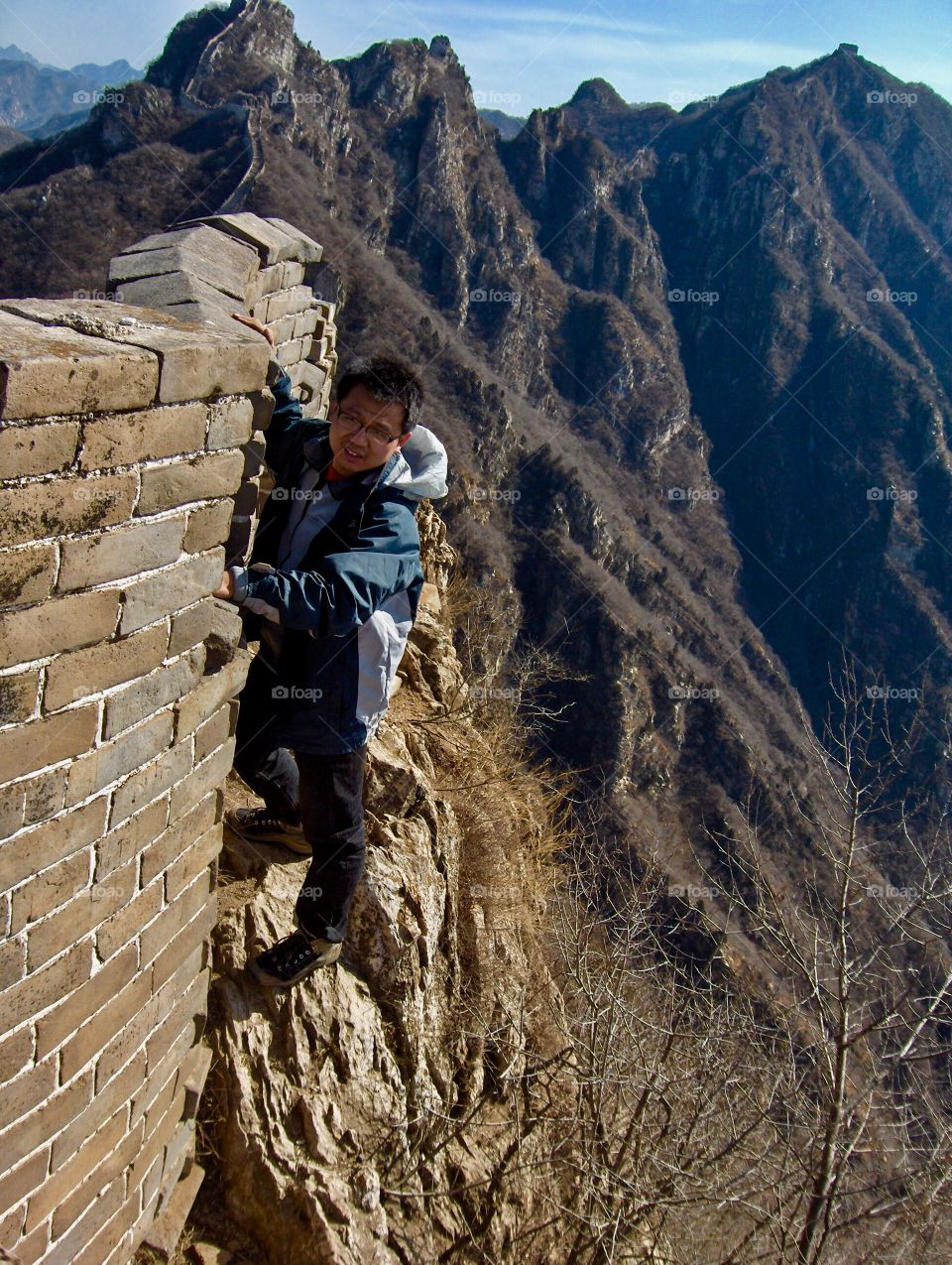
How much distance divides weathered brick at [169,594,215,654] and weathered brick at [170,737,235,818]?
405mm

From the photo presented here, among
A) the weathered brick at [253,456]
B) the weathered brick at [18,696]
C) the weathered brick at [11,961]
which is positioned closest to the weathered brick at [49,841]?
the weathered brick at [11,961]

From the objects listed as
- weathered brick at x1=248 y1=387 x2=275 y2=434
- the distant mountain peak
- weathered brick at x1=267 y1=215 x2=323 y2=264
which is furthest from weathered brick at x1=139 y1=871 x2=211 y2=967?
the distant mountain peak

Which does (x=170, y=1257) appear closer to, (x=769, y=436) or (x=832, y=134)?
(x=769, y=436)

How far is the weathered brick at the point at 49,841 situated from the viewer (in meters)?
1.77

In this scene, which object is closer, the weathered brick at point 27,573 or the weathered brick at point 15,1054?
the weathered brick at point 27,573

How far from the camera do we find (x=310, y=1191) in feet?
10.3

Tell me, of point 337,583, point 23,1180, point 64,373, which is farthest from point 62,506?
point 23,1180

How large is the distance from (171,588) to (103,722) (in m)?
0.35

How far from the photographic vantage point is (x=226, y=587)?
93.0 inches

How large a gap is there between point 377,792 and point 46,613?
116 inches

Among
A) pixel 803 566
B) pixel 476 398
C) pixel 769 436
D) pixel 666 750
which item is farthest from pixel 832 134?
pixel 666 750

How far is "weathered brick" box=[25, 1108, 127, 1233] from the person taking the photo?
2088 millimetres

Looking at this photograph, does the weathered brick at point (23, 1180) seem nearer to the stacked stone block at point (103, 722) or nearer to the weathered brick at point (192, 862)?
the stacked stone block at point (103, 722)

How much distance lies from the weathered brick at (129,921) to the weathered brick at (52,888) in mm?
188
